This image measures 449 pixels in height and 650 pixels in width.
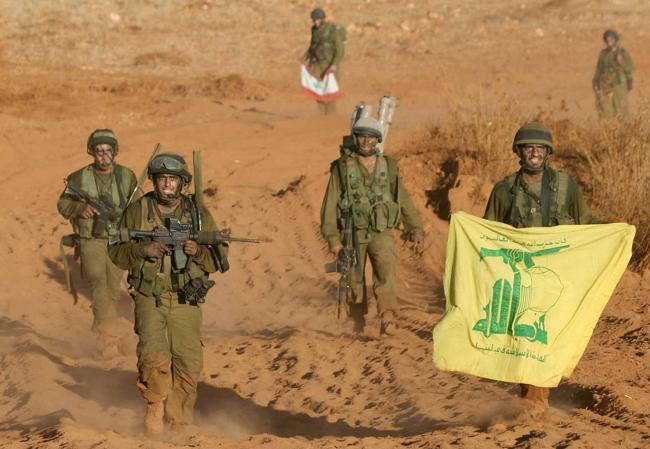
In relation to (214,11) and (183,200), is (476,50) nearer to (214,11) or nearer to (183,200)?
(214,11)

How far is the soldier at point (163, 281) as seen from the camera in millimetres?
7887

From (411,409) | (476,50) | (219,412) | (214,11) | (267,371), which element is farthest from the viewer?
(214,11)

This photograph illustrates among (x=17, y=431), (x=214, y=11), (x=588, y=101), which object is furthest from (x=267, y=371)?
(x=214, y=11)

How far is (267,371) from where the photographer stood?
404 inches

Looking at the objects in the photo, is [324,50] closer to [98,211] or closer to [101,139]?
[101,139]

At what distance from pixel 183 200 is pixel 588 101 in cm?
1694

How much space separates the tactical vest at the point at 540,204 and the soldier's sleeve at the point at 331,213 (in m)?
2.03

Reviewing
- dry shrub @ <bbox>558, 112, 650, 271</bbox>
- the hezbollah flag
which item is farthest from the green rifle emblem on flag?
dry shrub @ <bbox>558, 112, 650, 271</bbox>

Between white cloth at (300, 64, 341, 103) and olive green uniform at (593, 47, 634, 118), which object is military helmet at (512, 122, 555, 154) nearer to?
olive green uniform at (593, 47, 634, 118)

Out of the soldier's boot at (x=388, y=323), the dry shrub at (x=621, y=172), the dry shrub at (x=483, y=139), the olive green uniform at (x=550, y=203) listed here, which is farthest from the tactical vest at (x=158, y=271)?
the dry shrub at (x=483, y=139)

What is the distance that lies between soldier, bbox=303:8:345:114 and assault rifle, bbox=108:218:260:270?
1158 cm

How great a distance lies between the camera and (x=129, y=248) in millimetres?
7938

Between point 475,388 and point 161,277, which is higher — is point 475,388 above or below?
below

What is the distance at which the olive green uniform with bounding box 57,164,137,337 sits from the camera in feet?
34.6
